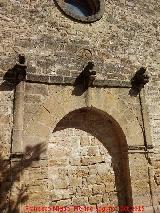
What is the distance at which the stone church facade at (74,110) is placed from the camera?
15.9ft

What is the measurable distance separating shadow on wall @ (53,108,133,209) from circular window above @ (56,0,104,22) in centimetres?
199

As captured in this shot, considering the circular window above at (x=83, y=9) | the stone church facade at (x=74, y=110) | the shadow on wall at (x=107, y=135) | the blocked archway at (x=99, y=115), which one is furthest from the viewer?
the circular window above at (x=83, y=9)

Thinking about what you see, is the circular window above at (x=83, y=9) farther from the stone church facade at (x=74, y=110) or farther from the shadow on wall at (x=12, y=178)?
the shadow on wall at (x=12, y=178)

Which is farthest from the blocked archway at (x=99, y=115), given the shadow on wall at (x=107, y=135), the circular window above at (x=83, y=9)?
the circular window above at (x=83, y=9)

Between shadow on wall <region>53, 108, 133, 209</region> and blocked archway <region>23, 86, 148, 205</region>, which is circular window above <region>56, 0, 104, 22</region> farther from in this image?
shadow on wall <region>53, 108, 133, 209</region>

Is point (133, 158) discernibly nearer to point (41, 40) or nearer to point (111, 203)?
point (111, 203)

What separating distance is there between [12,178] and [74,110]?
1634 mm

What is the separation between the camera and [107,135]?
5719 mm

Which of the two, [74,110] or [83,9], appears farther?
[83,9]

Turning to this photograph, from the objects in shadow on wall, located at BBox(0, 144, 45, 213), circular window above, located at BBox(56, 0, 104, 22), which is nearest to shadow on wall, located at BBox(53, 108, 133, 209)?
shadow on wall, located at BBox(0, 144, 45, 213)

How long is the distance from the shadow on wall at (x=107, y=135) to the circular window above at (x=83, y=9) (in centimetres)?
199

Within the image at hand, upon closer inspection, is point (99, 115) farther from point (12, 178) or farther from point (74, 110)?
point (12, 178)

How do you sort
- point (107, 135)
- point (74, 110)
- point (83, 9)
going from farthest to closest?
1. point (83, 9)
2. point (107, 135)
3. point (74, 110)

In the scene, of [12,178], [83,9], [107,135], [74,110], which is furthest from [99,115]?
[83,9]
